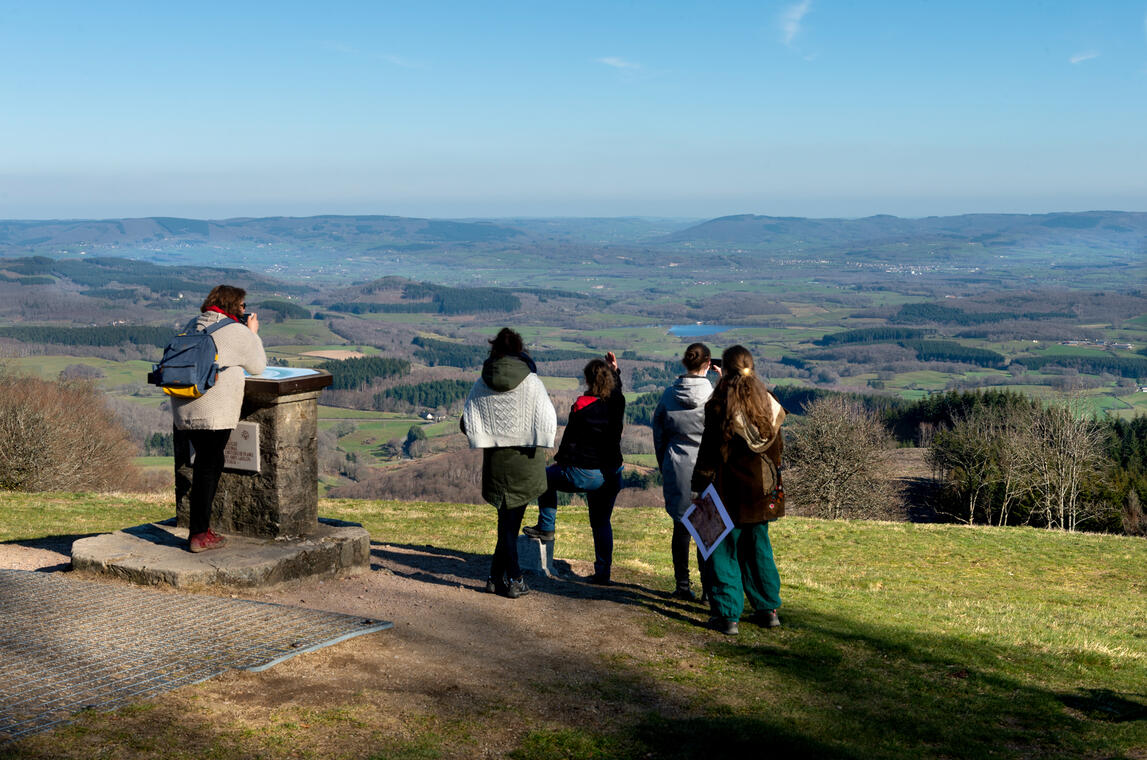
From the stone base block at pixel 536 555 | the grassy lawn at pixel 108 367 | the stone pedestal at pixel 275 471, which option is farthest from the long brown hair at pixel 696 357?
the grassy lawn at pixel 108 367

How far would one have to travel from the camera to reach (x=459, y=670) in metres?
5.91

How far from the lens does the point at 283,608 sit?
6.95m

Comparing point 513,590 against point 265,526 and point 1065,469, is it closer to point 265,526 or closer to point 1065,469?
point 265,526

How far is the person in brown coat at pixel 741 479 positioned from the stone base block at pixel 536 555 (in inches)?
95.5

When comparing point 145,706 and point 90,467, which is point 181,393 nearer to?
point 145,706

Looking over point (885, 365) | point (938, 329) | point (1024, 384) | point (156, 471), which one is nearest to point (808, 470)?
point (156, 471)

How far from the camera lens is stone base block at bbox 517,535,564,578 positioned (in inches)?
368

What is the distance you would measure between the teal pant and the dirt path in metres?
0.30

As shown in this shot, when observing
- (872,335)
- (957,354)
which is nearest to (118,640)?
(957,354)

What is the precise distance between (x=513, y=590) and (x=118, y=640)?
3.17 m

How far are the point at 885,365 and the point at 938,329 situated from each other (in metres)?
42.1

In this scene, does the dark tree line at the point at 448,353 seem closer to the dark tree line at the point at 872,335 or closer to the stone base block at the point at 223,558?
the dark tree line at the point at 872,335

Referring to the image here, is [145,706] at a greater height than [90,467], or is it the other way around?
[145,706]

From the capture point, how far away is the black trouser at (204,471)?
7.98 meters
